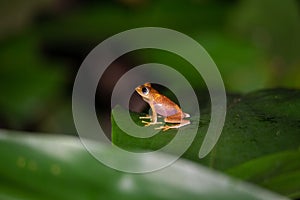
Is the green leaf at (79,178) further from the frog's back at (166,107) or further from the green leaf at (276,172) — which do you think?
the frog's back at (166,107)

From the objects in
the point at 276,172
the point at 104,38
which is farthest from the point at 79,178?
the point at 104,38

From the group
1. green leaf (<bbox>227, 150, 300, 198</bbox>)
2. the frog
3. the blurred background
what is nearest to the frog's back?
the frog

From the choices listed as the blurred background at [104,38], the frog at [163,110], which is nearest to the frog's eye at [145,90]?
the frog at [163,110]

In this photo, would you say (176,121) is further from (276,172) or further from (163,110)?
(276,172)

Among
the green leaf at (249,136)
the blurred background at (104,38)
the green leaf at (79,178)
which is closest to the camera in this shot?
the green leaf at (79,178)

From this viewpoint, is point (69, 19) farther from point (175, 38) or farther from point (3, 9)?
point (175, 38)

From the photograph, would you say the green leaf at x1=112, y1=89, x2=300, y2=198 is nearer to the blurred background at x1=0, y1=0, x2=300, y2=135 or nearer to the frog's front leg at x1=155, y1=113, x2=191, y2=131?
the frog's front leg at x1=155, y1=113, x2=191, y2=131
